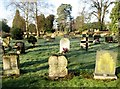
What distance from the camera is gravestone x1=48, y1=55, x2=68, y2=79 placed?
9.19 meters

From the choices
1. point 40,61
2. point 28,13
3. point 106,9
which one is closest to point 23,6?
point 28,13

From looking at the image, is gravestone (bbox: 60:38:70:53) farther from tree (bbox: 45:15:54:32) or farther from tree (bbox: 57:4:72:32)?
tree (bbox: 57:4:72:32)

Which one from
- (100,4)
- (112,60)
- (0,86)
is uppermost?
(100,4)

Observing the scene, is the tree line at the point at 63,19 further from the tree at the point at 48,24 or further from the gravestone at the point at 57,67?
the gravestone at the point at 57,67

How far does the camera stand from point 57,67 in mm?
9273

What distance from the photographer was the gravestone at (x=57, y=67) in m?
9.19

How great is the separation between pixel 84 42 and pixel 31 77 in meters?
9.51

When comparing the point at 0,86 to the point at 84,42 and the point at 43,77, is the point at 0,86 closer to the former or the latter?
the point at 43,77

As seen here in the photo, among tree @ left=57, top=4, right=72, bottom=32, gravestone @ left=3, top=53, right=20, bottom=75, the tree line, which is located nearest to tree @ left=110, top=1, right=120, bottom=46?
the tree line

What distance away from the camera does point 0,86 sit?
8.38m

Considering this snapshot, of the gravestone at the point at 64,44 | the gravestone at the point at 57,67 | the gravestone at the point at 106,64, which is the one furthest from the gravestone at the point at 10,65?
the gravestone at the point at 64,44

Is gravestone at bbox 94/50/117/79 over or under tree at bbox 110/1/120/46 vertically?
under

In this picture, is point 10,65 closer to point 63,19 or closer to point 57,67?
point 57,67

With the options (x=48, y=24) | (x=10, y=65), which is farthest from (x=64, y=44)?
(x=48, y=24)
